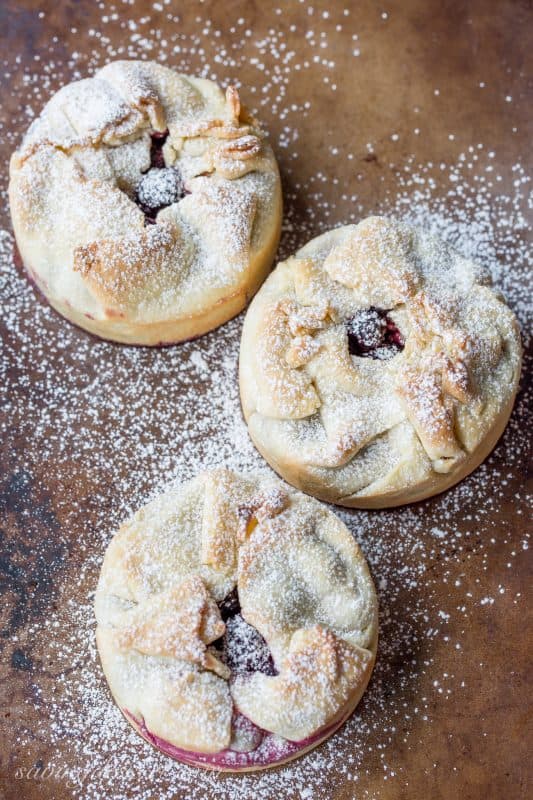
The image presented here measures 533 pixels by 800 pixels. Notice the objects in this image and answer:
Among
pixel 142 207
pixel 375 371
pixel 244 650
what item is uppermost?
pixel 142 207

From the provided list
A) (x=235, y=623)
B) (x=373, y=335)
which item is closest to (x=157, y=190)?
(x=373, y=335)

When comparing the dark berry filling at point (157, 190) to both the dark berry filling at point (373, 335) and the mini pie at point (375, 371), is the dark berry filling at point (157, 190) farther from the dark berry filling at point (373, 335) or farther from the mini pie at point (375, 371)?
the dark berry filling at point (373, 335)

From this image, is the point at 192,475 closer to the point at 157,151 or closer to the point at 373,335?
the point at 373,335

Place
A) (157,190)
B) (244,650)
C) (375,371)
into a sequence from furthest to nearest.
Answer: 1. (157,190)
2. (375,371)
3. (244,650)

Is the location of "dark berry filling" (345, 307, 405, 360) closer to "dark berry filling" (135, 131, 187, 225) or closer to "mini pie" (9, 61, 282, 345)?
"mini pie" (9, 61, 282, 345)

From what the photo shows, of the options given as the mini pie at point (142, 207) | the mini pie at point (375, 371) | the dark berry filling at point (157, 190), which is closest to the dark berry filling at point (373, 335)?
the mini pie at point (375, 371)

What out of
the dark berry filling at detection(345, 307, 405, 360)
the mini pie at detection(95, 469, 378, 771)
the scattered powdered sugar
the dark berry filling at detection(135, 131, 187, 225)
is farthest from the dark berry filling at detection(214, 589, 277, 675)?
the dark berry filling at detection(135, 131, 187, 225)
